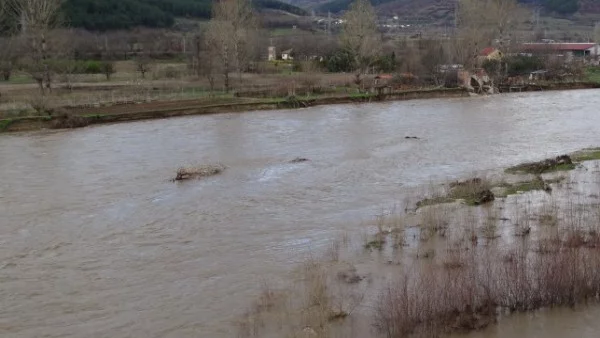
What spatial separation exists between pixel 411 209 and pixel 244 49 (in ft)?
113

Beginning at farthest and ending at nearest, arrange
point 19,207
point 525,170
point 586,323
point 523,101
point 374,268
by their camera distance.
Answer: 1. point 523,101
2. point 525,170
3. point 19,207
4. point 374,268
5. point 586,323

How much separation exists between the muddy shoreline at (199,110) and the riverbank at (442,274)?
71.1 ft

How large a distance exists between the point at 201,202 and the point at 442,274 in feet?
26.5

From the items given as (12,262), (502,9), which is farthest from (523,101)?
(12,262)

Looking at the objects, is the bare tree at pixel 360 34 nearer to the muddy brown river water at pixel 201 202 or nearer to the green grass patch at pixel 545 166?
the muddy brown river water at pixel 201 202

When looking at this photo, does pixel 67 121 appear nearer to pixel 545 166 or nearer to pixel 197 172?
pixel 197 172

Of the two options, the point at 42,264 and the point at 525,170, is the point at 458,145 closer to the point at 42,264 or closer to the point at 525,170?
the point at 525,170

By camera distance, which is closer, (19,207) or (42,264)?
(42,264)

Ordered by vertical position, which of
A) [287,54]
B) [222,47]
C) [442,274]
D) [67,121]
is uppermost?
[287,54]

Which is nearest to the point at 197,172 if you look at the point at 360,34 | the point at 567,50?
the point at 360,34

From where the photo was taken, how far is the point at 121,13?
292 ft

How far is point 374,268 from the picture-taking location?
10188 mm

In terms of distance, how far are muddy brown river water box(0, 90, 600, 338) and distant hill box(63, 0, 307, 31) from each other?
183 feet

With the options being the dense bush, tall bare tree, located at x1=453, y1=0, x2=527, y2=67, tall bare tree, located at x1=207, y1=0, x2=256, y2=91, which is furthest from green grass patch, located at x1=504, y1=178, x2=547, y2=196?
the dense bush
